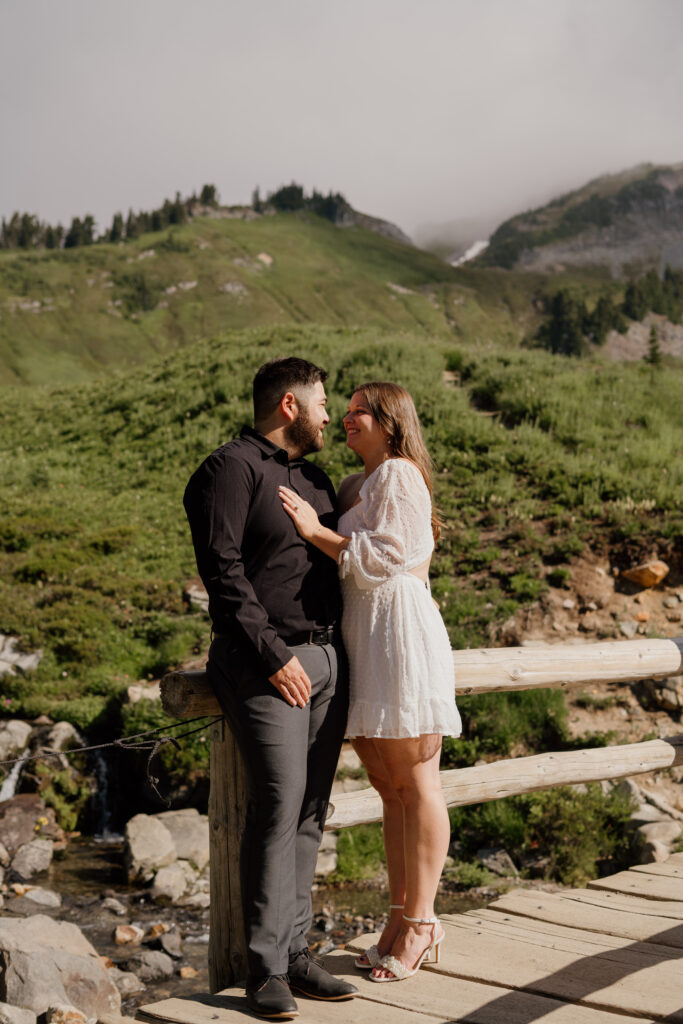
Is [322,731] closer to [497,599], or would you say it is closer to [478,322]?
[497,599]

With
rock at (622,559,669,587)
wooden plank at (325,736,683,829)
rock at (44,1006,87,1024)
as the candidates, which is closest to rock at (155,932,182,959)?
rock at (44,1006,87,1024)

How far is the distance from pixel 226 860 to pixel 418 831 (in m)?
0.84

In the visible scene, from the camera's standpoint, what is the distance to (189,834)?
9.34 meters

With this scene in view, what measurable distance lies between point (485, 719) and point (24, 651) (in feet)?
23.4

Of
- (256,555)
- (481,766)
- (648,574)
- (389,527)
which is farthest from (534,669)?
(648,574)

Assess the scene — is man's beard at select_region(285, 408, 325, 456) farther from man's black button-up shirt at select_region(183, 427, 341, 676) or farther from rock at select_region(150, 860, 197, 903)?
rock at select_region(150, 860, 197, 903)

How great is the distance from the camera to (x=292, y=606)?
3514 mm

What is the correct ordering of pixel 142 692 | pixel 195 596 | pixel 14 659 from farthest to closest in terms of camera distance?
1. pixel 195 596
2. pixel 14 659
3. pixel 142 692

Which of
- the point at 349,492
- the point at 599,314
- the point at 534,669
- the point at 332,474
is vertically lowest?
the point at 534,669

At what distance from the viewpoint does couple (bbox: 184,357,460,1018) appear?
131 inches

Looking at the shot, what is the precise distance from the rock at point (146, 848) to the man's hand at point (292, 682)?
6.44 metres

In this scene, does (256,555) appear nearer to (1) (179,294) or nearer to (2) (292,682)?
(2) (292,682)

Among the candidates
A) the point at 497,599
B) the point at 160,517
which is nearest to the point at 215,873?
the point at 497,599

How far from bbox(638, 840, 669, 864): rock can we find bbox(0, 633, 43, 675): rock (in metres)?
8.64
